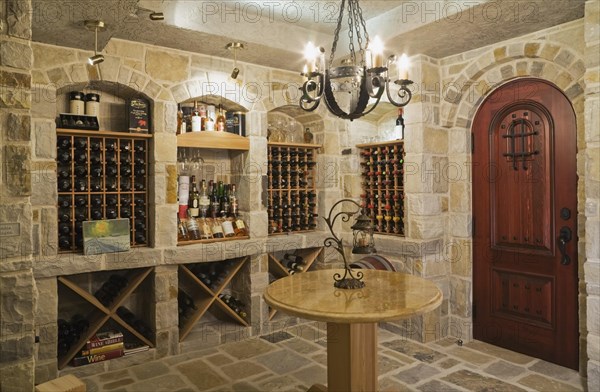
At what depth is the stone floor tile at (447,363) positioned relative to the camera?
3.51m

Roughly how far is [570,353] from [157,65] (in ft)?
12.9

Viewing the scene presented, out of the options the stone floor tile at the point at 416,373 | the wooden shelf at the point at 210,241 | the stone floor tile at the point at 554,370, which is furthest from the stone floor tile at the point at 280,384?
the stone floor tile at the point at 554,370

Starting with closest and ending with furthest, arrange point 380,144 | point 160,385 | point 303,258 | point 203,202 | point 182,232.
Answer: point 160,385 → point 182,232 → point 203,202 → point 380,144 → point 303,258

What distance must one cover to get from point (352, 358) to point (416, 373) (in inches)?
48.1

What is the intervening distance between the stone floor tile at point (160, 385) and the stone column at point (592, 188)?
2751 millimetres

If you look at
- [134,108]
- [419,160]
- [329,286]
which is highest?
[134,108]

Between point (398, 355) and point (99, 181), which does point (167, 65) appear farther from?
point (398, 355)

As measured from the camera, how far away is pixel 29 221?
6.14ft

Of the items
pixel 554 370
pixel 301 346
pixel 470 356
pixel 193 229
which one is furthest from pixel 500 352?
pixel 193 229

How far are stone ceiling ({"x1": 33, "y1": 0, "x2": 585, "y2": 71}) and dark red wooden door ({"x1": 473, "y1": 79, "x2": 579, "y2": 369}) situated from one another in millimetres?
608

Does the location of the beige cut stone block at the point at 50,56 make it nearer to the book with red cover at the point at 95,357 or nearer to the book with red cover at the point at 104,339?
the book with red cover at the point at 104,339

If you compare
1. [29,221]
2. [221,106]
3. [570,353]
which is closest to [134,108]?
[221,106]

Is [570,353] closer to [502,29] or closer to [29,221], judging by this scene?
[502,29]

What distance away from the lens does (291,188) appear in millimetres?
4820
